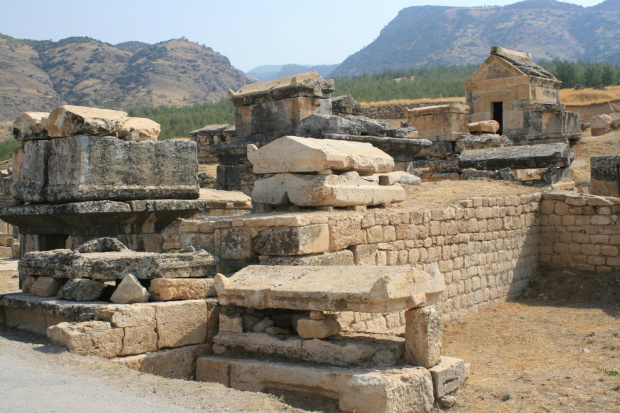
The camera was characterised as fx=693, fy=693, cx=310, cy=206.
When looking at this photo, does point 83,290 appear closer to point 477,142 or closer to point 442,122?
point 477,142

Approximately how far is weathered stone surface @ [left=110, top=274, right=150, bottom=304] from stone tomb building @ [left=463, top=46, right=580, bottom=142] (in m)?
16.3

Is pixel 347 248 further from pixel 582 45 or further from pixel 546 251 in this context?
pixel 582 45

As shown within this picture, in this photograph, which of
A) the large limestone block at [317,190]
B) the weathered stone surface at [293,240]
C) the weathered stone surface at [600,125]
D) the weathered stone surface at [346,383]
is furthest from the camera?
the weathered stone surface at [600,125]

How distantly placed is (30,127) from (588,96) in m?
33.1

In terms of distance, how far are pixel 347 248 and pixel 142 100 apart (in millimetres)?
73100

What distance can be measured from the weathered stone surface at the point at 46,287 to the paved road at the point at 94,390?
38.0 inches

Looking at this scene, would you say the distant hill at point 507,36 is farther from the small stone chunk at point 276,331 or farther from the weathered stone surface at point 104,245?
the small stone chunk at point 276,331

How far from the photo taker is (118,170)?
7.11m

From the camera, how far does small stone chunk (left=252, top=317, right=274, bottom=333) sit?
223 inches

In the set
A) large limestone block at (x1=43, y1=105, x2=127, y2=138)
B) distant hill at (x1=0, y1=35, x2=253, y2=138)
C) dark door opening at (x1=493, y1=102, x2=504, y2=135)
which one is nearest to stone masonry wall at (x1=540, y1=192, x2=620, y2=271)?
large limestone block at (x1=43, y1=105, x2=127, y2=138)

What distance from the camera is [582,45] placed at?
159500 millimetres

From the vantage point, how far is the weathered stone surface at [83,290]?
225 inches

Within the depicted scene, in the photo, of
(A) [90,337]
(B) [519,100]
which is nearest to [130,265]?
(A) [90,337]

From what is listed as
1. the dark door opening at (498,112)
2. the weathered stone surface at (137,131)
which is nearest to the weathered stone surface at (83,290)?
the weathered stone surface at (137,131)
